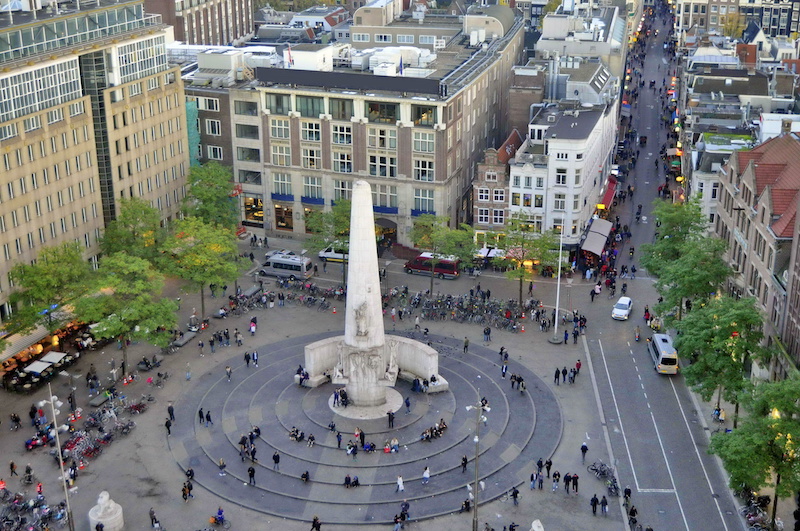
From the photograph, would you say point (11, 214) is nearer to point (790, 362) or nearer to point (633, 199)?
point (790, 362)

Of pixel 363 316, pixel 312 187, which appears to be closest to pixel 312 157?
pixel 312 187

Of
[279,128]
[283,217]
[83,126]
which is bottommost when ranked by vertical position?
[283,217]

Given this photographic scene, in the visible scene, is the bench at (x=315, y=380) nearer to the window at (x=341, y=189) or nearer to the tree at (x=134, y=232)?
the tree at (x=134, y=232)

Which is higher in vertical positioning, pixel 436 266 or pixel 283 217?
pixel 283 217

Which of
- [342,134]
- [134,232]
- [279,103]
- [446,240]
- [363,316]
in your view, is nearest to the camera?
[363,316]

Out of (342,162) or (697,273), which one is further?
(342,162)

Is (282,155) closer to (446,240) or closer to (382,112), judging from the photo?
(382,112)

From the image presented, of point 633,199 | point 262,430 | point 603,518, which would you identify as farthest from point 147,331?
point 633,199
